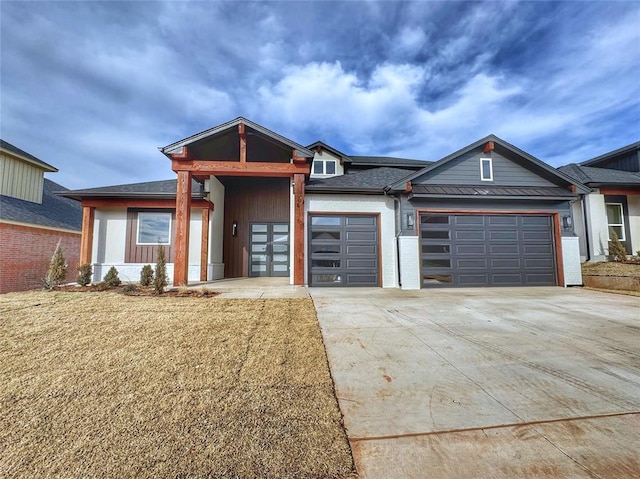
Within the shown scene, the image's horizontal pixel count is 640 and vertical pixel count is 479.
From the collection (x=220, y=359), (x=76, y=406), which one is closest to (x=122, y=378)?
(x=76, y=406)

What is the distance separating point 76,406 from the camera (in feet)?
7.41

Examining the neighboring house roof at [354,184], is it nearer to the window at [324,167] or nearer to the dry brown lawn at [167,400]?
the window at [324,167]

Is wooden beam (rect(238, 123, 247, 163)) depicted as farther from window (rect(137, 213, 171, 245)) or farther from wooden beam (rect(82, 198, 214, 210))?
window (rect(137, 213, 171, 245))

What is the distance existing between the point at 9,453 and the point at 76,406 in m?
0.53

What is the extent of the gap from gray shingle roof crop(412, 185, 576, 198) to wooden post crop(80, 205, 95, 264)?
11650 mm

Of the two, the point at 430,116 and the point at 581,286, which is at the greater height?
the point at 430,116

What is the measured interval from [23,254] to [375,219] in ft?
50.0

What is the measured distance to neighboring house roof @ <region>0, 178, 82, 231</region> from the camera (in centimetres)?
1212

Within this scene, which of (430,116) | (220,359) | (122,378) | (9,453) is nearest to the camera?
(9,453)

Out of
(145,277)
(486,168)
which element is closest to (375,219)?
(486,168)

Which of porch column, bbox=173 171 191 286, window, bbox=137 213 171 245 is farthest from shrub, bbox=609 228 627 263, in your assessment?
window, bbox=137 213 171 245

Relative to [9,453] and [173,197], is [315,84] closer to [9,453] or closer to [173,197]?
[173,197]

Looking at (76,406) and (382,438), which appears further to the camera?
(76,406)

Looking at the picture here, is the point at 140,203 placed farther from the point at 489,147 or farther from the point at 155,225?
the point at 489,147
